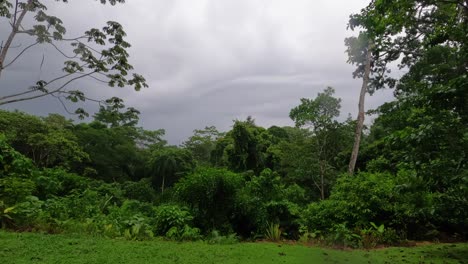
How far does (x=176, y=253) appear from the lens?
212 inches

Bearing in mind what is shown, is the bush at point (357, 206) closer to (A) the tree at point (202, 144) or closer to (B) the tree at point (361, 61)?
(B) the tree at point (361, 61)

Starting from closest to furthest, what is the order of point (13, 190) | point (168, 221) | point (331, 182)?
point (13, 190)
point (168, 221)
point (331, 182)

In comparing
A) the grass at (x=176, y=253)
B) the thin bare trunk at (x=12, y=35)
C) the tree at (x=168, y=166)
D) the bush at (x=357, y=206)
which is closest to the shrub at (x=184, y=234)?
the grass at (x=176, y=253)

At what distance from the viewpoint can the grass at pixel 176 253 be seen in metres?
4.86

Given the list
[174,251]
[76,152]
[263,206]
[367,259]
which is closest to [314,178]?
[263,206]

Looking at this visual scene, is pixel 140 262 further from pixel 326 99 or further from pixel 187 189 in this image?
pixel 326 99

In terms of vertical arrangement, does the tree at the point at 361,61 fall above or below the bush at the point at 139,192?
above

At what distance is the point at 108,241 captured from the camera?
5887 millimetres

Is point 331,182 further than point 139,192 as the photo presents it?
No

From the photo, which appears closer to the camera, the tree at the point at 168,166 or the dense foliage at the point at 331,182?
the dense foliage at the point at 331,182

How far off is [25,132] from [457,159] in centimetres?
2559

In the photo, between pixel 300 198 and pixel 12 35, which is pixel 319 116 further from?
pixel 12 35

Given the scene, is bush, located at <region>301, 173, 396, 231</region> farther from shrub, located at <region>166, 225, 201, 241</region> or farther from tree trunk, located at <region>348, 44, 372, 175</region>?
tree trunk, located at <region>348, 44, 372, 175</region>

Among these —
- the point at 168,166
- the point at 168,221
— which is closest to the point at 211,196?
the point at 168,221
